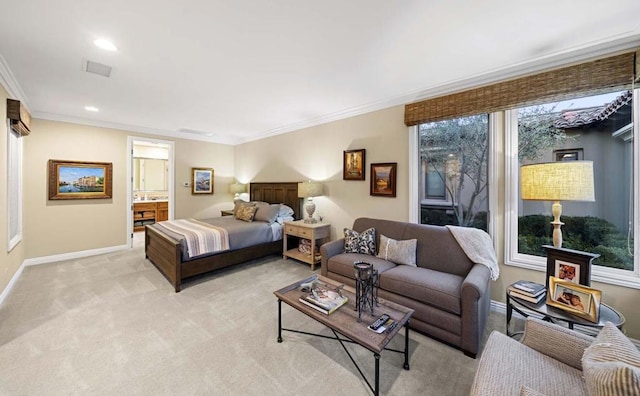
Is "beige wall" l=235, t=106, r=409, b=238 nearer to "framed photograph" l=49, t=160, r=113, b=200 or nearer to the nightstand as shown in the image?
the nightstand

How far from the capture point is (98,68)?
2.64m

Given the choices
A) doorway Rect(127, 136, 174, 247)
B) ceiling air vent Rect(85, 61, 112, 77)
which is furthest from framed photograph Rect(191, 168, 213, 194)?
ceiling air vent Rect(85, 61, 112, 77)

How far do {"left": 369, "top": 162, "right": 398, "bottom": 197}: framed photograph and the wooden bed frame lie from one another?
1.69 metres

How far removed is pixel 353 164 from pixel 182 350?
308 cm

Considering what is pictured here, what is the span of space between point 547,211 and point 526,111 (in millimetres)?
1063

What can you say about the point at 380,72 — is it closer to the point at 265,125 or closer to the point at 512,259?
the point at 512,259

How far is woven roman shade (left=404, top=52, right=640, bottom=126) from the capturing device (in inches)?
81.0

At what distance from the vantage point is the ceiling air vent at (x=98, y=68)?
8.39 ft

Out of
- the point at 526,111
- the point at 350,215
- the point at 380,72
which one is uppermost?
the point at 380,72

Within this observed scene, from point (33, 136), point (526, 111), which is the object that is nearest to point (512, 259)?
point (526, 111)

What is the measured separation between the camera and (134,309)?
8.70ft

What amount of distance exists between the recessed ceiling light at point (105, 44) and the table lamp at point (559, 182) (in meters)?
3.76

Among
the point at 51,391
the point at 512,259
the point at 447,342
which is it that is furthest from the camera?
the point at 512,259

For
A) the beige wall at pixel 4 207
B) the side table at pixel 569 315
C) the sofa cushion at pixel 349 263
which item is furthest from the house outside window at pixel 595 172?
the beige wall at pixel 4 207
